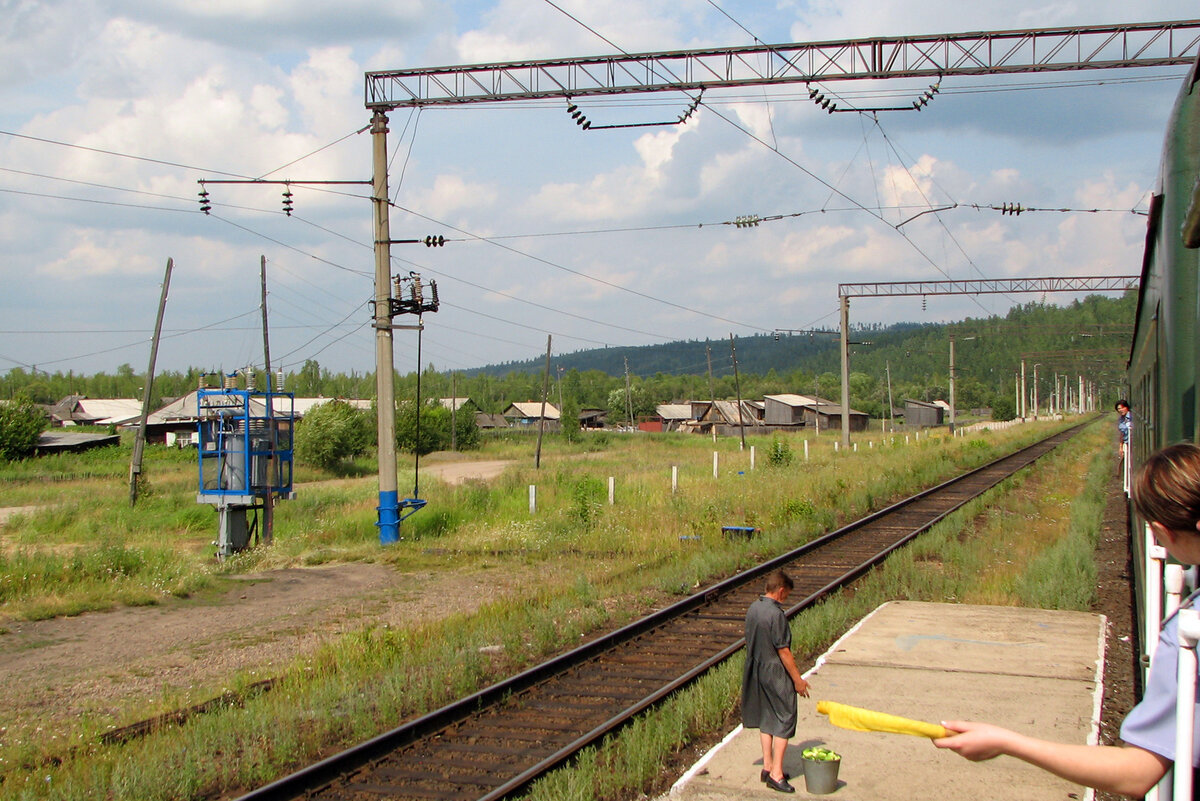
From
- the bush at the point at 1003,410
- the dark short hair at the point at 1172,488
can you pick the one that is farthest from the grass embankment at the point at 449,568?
the bush at the point at 1003,410

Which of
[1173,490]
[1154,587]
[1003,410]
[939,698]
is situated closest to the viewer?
[1173,490]

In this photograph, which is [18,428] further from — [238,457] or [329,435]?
[238,457]

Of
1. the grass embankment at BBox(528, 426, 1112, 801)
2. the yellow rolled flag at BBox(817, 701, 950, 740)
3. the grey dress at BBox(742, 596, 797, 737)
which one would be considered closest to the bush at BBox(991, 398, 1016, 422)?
the grass embankment at BBox(528, 426, 1112, 801)

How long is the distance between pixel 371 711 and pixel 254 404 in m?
13.6

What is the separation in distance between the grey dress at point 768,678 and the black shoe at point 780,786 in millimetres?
282

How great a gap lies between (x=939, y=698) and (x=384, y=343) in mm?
14351

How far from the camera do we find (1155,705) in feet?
6.63

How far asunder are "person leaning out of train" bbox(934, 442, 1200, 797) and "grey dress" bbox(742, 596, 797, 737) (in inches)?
150

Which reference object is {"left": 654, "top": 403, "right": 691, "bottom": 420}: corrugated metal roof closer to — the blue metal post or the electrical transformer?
the blue metal post

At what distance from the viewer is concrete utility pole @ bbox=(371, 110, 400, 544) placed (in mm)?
19156

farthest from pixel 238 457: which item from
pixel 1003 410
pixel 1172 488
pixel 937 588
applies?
pixel 1003 410

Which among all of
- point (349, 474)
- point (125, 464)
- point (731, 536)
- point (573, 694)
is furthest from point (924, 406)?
point (573, 694)

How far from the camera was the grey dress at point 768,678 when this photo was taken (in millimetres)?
5898

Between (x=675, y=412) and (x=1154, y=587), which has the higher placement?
(x=1154, y=587)
